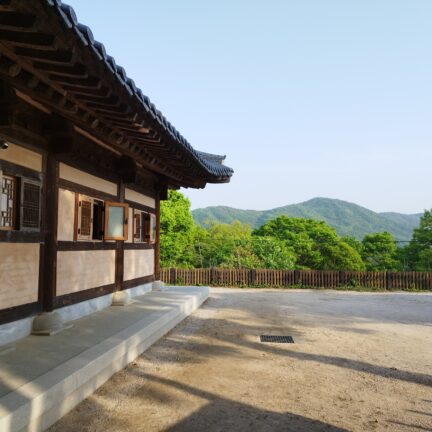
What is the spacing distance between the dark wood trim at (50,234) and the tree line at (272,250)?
55.7 ft

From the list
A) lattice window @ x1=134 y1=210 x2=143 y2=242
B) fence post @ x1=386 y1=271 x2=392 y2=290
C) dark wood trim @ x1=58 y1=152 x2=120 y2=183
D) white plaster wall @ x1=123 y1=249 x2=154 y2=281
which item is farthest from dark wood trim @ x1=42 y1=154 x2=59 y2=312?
fence post @ x1=386 y1=271 x2=392 y2=290

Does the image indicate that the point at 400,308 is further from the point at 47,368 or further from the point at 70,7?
the point at 70,7

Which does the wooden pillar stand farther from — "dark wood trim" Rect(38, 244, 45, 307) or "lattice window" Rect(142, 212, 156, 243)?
"dark wood trim" Rect(38, 244, 45, 307)

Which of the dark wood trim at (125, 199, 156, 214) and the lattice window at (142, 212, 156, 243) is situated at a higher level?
the dark wood trim at (125, 199, 156, 214)

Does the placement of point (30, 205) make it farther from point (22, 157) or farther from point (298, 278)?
point (298, 278)

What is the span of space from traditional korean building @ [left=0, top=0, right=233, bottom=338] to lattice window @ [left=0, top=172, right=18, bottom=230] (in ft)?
0.04

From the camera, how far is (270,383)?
477 cm

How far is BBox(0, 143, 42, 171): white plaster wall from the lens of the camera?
498 centimetres

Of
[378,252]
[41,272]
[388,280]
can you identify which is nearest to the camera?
[41,272]

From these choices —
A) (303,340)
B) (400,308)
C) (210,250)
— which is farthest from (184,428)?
(210,250)

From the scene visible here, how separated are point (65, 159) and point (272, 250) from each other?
59.6 feet

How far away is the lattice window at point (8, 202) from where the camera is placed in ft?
16.3

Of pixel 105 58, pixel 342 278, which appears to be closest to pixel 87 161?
pixel 105 58

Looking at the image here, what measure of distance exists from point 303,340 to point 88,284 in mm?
4017
